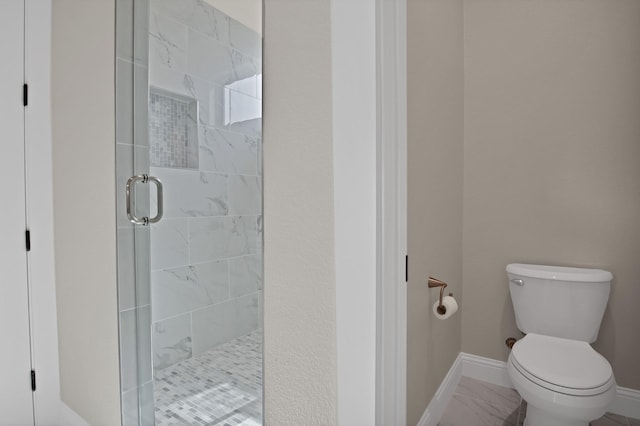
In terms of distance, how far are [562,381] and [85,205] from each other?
6.58 feet

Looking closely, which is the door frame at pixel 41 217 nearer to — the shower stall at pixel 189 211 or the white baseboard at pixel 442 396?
the shower stall at pixel 189 211

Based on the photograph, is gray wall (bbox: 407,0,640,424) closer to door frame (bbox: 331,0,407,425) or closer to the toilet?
the toilet

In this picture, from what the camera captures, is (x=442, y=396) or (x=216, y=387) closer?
(x=216, y=387)

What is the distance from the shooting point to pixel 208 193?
1172 millimetres

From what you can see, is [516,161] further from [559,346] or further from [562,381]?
[562,381]

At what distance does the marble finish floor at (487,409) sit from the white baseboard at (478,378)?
0.03 meters

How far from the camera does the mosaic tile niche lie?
1.18 metres

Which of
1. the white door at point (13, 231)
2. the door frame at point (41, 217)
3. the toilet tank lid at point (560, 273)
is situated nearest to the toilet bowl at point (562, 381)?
the toilet tank lid at point (560, 273)

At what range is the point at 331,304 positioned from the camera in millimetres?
771

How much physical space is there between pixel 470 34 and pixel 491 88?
0.34 m

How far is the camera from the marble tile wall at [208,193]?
982mm

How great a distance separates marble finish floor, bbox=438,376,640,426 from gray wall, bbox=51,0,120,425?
1.54 meters

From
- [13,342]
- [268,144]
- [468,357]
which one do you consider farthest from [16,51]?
[468,357]

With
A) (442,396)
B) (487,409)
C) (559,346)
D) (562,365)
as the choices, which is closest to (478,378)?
(487,409)
